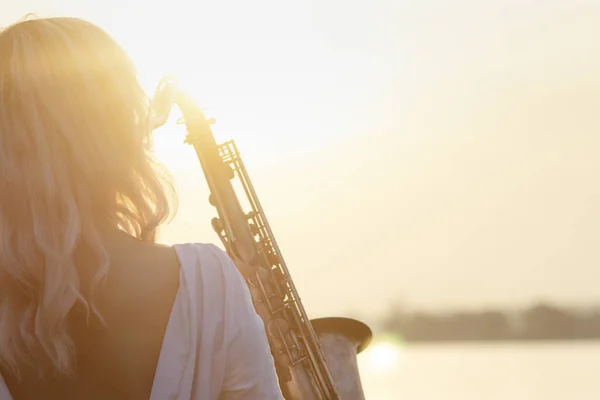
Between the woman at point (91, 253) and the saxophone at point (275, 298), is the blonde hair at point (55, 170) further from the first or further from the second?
the saxophone at point (275, 298)

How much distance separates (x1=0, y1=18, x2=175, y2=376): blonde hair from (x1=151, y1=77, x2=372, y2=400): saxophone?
279cm

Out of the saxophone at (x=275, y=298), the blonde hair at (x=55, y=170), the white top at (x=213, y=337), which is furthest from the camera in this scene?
the saxophone at (x=275, y=298)

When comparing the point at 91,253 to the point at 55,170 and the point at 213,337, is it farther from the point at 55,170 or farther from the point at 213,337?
the point at 213,337

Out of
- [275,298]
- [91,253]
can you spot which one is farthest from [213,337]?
[275,298]

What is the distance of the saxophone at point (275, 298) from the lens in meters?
5.03

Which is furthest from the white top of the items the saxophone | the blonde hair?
the saxophone

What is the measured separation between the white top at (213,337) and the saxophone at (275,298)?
2.65 metres

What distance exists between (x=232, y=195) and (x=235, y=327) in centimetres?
336

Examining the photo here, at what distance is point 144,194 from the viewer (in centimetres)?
218

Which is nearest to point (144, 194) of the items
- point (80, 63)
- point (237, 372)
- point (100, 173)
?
point (100, 173)

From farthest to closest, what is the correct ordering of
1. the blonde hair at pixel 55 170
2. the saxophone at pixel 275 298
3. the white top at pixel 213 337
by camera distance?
the saxophone at pixel 275 298 < the white top at pixel 213 337 < the blonde hair at pixel 55 170

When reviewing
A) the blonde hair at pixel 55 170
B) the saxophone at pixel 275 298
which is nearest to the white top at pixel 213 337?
the blonde hair at pixel 55 170

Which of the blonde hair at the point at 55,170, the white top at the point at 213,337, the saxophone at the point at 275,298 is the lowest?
the saxophone at the point at 275,298

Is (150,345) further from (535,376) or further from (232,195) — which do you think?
(535,376)
